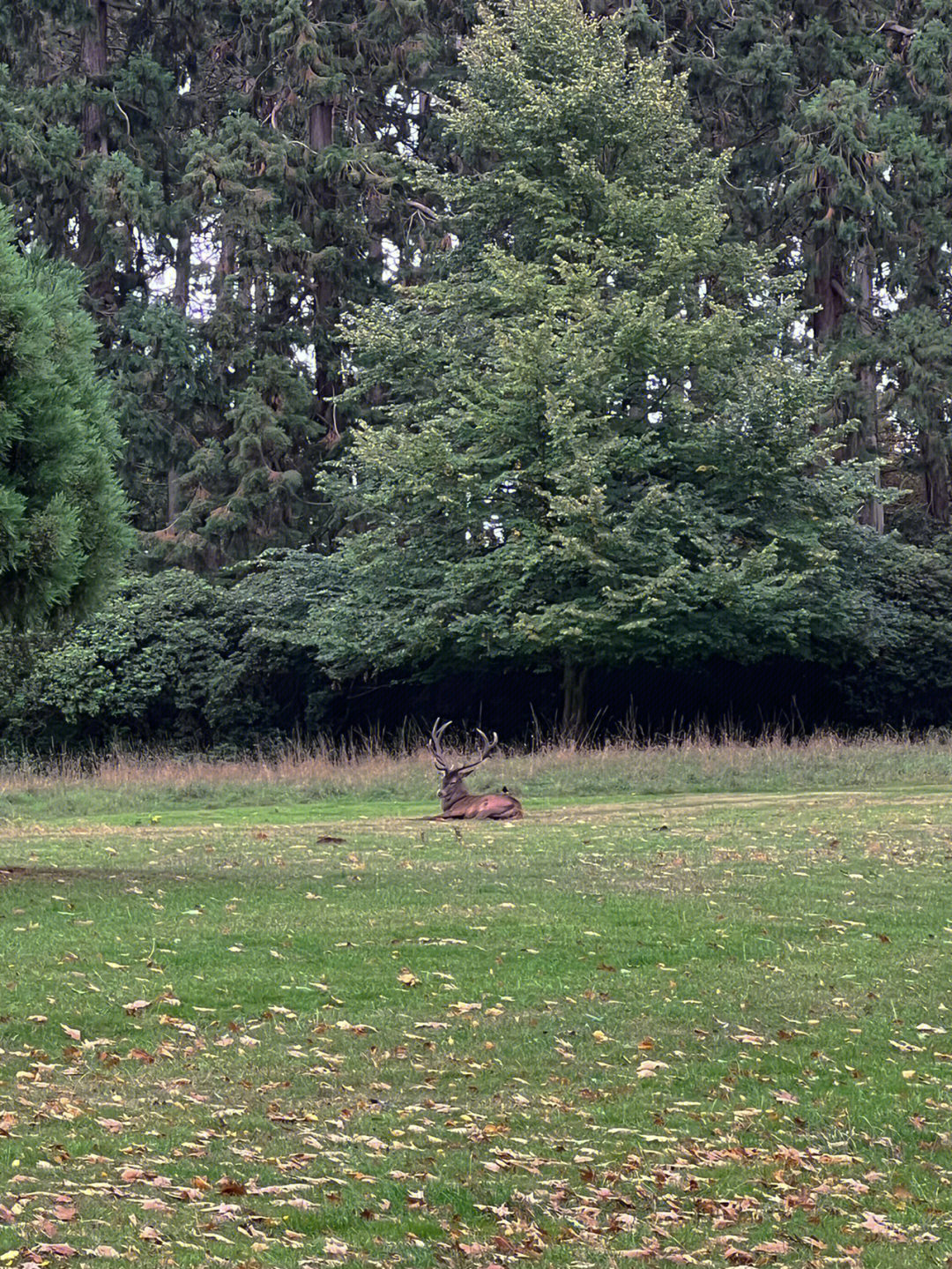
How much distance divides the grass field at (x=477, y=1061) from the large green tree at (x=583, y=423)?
1561 centimetres

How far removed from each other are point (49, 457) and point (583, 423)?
18.3 m

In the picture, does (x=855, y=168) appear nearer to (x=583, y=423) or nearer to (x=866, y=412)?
(x=866, y=412)

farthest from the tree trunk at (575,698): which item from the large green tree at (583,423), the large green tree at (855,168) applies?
the large green tree at (855,168)

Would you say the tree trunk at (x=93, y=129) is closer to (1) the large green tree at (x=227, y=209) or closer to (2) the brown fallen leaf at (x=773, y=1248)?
(1) the large green tree at (x=227, y=209)

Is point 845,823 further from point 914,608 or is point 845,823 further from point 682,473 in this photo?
point 914,608

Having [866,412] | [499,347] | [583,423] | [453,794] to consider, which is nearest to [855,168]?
[866,412]

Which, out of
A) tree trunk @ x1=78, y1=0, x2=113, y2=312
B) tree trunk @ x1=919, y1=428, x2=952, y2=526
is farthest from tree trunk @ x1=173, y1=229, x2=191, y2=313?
tree trunk @ x1=919, y1=428, x2=952, y2=526

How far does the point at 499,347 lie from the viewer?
32.6 m

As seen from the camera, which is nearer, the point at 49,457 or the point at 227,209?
the point at 49,457

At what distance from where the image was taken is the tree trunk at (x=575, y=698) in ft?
109

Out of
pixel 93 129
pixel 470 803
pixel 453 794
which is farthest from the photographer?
pixel 93 129

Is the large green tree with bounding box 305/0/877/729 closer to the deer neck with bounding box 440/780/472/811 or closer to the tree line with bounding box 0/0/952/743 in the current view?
the tree line with bounding box 0/0/952/743

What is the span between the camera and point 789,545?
32656mm

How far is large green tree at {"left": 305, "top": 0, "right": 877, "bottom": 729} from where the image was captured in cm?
3084
